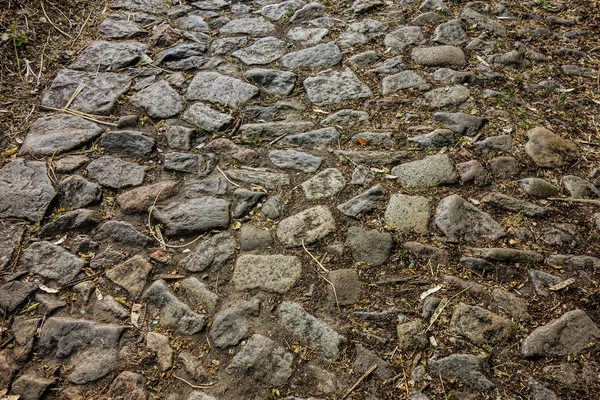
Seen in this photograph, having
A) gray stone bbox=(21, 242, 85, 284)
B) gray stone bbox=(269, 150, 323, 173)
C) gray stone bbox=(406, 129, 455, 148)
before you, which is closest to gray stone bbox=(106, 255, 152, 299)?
gray stone bbox=(21, 242, 85, 284)

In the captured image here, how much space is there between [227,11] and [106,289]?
9.02 feet

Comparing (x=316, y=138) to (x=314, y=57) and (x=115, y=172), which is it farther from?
(x=115, y=172)

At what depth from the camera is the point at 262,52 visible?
355 cm

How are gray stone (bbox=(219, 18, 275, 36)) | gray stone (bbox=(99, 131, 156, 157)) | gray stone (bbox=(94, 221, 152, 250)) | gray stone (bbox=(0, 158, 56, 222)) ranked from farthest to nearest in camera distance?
gray stone (bbox=(219, 18, 275, 36))
gray stone (bbox=(99, 131, 156, 157))
gray stone (bbox=(0, 158, 56, 222))
gray stone (bbox=(94, 221, 152, 250))

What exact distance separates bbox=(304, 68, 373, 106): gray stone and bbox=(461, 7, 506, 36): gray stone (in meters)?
1.12

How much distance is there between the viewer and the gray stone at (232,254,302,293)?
2150 millimetres

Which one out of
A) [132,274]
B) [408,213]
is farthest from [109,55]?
[408,213]

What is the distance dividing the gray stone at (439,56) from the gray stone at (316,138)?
3.06 feet

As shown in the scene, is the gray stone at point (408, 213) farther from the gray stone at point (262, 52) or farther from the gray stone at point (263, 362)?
the gray stone at point (262, 52)

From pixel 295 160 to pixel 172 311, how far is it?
42.6 inches

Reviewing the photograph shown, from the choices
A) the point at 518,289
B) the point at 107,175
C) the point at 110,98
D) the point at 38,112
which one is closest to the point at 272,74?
the point at 110,98

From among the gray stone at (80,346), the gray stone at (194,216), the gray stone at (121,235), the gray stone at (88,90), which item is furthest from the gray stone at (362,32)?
the gray stone at (80,346)

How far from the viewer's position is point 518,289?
6.77 feet

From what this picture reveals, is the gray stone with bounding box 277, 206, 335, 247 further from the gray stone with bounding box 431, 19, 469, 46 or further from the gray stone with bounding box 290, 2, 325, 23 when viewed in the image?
the gray stone with bounding box 290, 2, 325, 23
